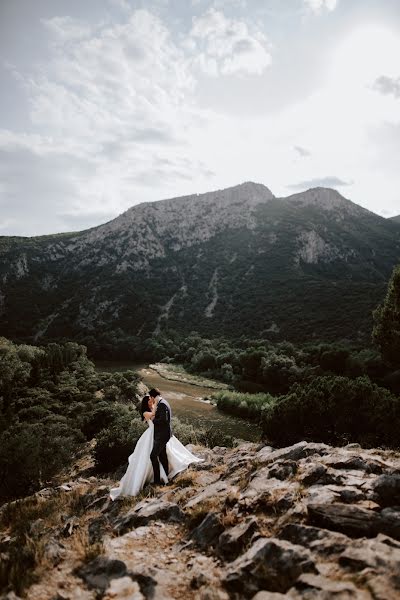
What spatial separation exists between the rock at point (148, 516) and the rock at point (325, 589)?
3.47 metres

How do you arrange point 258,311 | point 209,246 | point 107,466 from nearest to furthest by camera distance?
point 107,466 < point 258,311 < point 209,246

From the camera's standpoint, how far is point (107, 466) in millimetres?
14617

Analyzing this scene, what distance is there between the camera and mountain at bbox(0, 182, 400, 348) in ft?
259

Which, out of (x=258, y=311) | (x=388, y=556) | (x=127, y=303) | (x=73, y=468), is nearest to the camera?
(x=388, y=556)

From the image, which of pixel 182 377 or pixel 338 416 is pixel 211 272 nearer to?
pixel 182 377

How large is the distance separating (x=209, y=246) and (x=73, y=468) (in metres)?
109

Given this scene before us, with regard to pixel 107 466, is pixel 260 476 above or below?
Answer: above

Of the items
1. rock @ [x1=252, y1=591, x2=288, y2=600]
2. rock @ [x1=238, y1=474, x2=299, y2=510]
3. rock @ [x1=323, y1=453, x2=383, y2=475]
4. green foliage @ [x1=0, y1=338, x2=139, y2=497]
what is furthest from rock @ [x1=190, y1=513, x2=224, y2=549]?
green foliage @ [x1=0, y1=338, x2=139, y2=497]

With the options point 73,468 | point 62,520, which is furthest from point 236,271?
point 62,520

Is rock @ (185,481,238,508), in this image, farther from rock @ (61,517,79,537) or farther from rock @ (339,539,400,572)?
rock @ (339,539,400,572)

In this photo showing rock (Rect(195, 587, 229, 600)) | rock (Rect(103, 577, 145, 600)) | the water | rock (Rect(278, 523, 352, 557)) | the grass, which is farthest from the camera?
the grass

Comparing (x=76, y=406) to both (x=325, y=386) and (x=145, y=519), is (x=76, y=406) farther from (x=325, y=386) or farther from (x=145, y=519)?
(x=145, y=519)

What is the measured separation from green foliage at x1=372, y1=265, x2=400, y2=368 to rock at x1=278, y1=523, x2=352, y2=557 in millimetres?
26431

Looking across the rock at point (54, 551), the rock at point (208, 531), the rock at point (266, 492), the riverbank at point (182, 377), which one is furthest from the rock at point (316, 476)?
the riverbank at point (182, 377)
